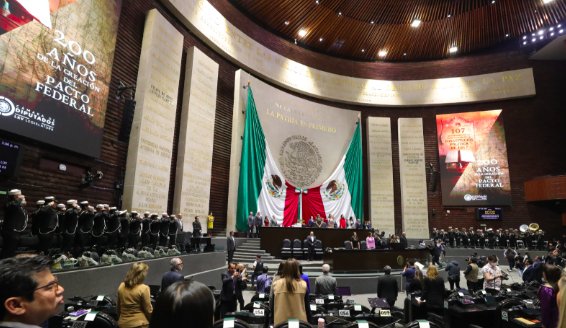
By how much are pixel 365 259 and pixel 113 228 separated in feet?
22.6

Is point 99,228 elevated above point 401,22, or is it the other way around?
point 401,22

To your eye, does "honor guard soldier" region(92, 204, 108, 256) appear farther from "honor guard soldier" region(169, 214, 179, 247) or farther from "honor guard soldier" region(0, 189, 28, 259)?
"honor guard soldier" region(169, 214, 179, 247)

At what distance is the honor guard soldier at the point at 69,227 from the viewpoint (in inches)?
240

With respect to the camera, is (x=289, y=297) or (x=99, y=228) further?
(x=99, y=228)

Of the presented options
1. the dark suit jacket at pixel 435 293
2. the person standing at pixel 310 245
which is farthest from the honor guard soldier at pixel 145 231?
the dark suit jacket at pixel 435 293

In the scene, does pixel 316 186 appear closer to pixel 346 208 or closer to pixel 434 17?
pixel 346 208

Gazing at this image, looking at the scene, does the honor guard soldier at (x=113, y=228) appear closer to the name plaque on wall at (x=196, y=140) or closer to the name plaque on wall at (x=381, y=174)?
the name plaque on wall at (x=196, y=140)

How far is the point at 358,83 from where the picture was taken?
797 inches

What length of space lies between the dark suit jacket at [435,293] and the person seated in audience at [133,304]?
3988mm

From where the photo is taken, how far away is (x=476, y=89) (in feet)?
64.2

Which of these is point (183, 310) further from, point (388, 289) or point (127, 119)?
point (127, 119)

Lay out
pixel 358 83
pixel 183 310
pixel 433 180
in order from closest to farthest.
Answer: pixel 183 310 < pixel 433 180 < pixel 358 83

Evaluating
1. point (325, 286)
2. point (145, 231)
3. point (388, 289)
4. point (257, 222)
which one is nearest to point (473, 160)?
point (257, 222)

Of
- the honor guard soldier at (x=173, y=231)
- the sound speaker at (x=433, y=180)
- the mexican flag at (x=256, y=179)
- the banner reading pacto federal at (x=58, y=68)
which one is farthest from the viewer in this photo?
the sound speaker at (x=433, y=180)
